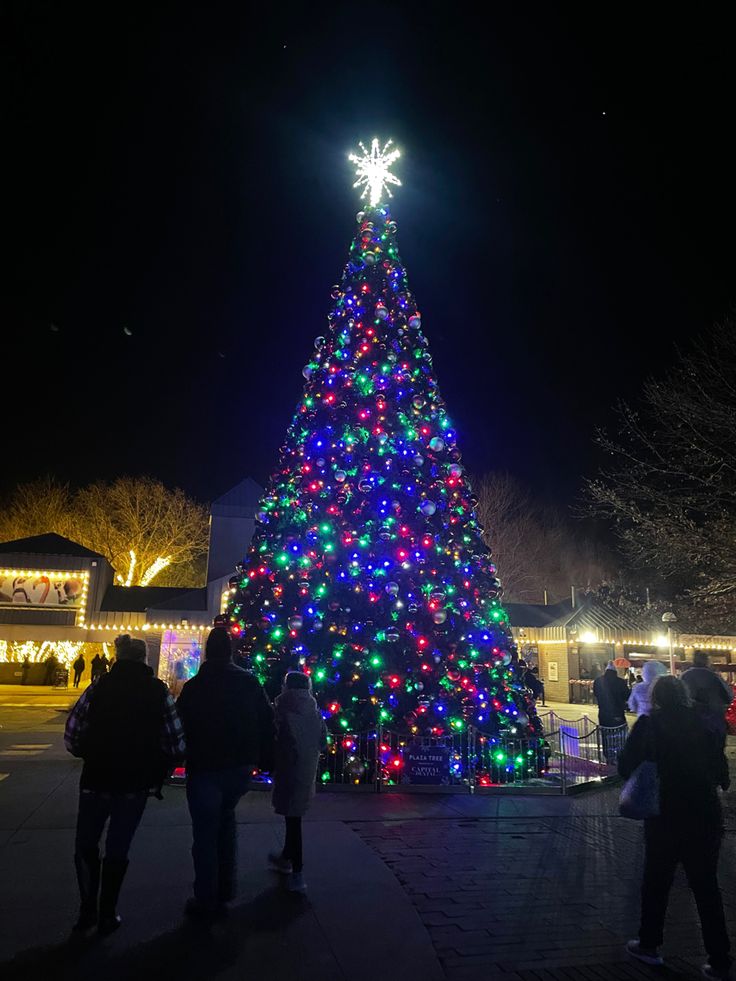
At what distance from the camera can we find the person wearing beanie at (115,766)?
13.0 feet

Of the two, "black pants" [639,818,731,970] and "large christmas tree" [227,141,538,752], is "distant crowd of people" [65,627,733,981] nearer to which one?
"black pants" [639,818,731,970]

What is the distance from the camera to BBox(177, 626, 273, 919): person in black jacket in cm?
416

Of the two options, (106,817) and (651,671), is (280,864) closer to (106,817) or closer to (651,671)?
(106,817)

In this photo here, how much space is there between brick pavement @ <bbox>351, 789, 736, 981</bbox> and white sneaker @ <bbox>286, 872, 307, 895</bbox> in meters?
0.79

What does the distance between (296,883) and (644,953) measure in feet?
7.61

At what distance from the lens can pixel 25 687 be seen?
26312 millimetres

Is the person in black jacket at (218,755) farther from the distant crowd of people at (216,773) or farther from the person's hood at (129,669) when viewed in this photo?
the person's hood at (129,669)

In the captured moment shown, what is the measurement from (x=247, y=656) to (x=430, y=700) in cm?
263

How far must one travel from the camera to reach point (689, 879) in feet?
12.8

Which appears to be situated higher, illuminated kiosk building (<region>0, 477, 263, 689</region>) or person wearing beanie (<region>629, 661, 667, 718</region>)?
illuminated kiosk building (<region>0, 477, 263, 689</region>)

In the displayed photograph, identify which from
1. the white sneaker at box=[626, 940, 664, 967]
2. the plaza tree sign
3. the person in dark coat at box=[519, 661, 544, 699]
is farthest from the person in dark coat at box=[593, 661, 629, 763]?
the white sneaker at box=[626, 940, 664, 967]

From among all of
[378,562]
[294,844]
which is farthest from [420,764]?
[294,844]

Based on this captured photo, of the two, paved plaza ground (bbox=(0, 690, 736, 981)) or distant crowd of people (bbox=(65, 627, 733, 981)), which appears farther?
distant crowd of people (bbox=(65, 627, 733, 981))

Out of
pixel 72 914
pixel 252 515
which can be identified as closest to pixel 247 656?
pixel 72 914
